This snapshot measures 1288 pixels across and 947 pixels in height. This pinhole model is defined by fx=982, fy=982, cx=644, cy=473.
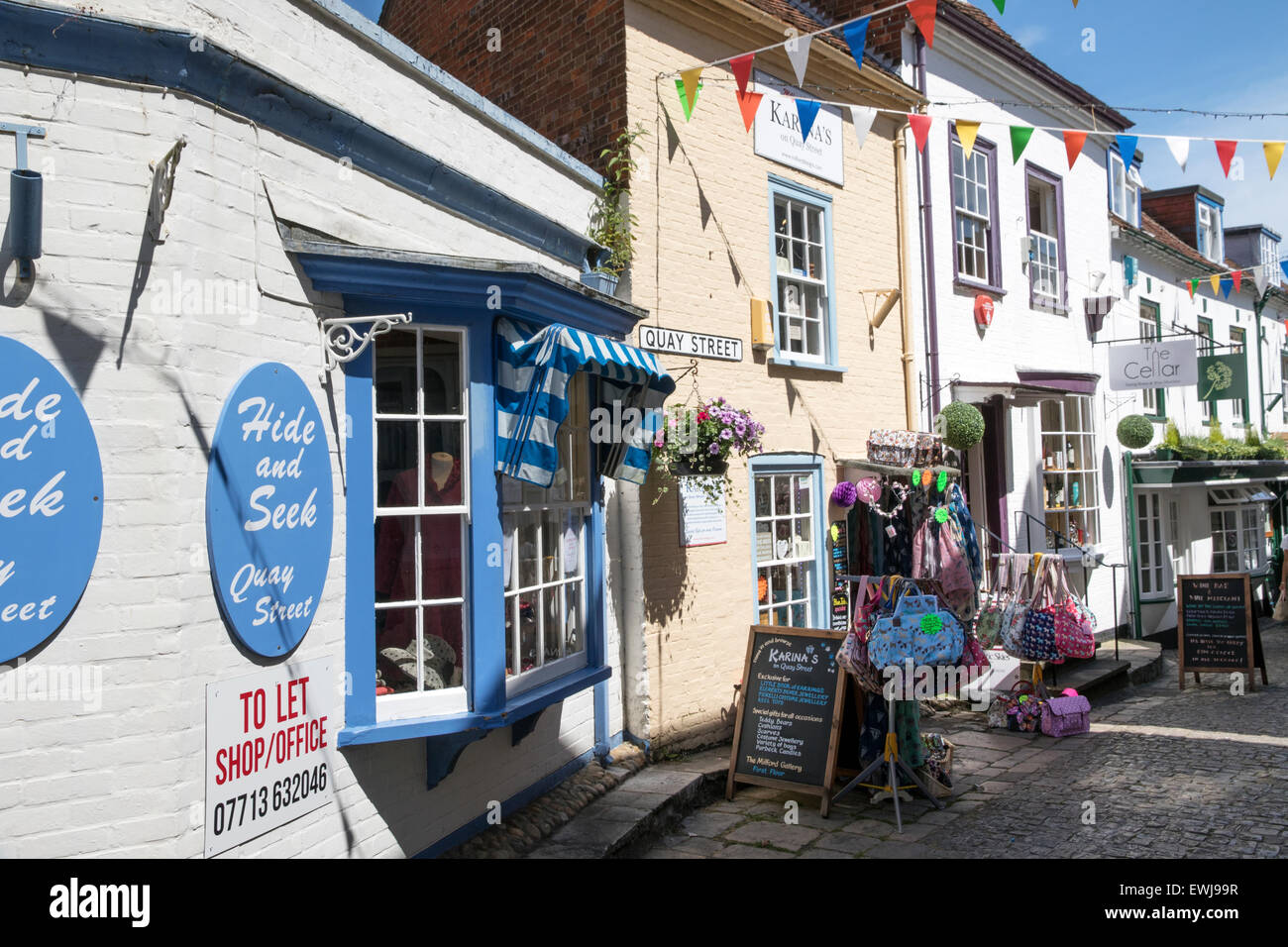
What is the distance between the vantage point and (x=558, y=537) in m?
6.43

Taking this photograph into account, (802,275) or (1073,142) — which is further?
(802,275)

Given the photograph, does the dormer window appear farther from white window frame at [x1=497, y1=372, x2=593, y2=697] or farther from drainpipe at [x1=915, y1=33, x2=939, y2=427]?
white window frame at [x1=497, y1=372, x2=593, y2=697]

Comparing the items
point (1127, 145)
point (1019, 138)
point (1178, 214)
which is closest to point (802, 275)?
point (1019, 138)

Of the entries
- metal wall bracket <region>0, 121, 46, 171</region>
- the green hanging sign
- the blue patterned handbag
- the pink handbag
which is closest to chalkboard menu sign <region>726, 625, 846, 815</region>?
the blue patterned handbag

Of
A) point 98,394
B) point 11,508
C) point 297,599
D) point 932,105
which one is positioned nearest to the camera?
point 11,508

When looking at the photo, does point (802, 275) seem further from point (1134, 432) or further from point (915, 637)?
point (1134, 432)

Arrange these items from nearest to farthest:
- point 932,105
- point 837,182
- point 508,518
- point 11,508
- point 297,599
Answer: point 11,508
point 297,599
point 508,518
point 837,182
point 932,105

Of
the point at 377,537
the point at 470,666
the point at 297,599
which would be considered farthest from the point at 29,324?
the point at 470,666

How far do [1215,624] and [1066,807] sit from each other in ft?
18.9

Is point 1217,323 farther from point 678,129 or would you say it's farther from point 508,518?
point 508,518

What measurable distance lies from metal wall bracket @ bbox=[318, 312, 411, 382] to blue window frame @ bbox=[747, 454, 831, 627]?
4.31 metres

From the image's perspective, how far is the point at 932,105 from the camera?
Answer: 429 inches

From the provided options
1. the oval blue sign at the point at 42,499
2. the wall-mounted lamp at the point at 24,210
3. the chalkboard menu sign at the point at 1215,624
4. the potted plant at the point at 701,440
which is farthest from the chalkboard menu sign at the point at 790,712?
the chalkboard menu sign at the point at 1215,624

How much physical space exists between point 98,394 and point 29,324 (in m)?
0.33
